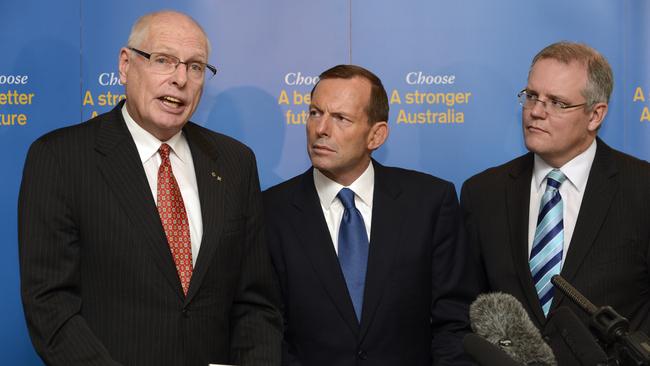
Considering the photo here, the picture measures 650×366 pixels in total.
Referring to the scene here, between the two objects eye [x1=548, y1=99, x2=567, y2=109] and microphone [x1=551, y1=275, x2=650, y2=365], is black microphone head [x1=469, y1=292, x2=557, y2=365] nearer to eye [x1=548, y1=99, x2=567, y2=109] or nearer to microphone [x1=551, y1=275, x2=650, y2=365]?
microphone [x1=551, y1=275, x2=650, y2=365]

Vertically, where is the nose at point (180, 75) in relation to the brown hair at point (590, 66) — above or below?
below

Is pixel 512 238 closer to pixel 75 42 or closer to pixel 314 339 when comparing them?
pixel 314 339

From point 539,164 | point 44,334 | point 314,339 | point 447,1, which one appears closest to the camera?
point 44,334

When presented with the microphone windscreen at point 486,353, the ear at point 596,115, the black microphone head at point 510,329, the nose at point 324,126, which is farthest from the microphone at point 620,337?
the ear at point 596,115

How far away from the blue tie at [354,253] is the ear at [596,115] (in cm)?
102

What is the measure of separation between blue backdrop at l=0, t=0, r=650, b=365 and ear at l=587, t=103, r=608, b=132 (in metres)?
0.77

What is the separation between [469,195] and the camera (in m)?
3.71

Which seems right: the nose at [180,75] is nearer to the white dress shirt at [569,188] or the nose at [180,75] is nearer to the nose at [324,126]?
the nose at [324,126]

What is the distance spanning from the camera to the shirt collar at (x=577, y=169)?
3500 millimetres

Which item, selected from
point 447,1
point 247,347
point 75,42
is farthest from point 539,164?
point 75,42

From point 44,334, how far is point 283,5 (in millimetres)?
2287

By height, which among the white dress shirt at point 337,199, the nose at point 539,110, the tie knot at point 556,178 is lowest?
the white dress shirt at point 337,199

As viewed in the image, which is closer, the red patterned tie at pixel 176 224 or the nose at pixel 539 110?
the red patterned tie at pixel 176 224

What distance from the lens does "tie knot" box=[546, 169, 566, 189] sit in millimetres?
3506
